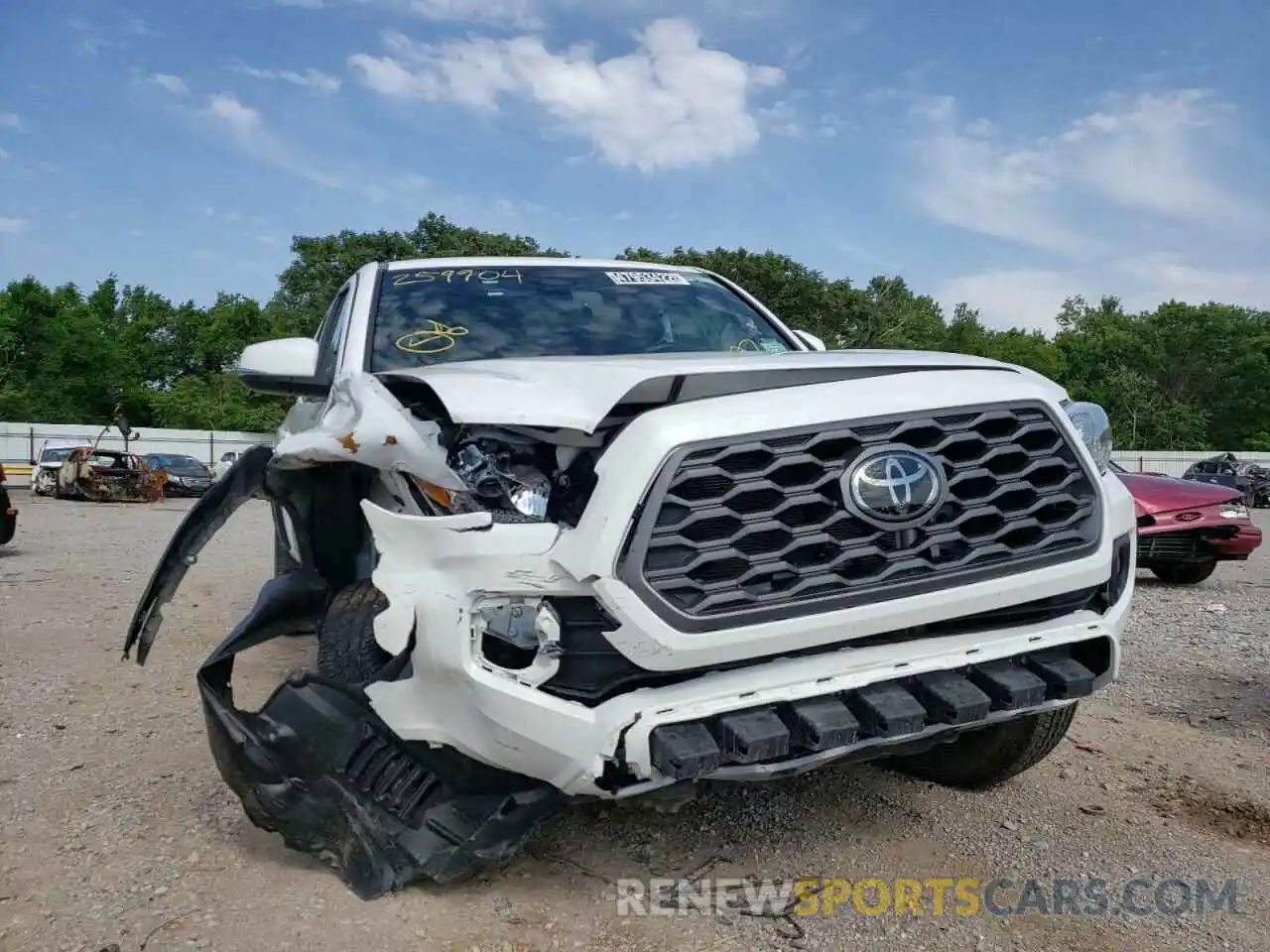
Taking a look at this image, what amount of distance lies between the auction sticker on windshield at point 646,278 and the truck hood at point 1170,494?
531 centimetres

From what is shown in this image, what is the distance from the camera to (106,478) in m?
20.9

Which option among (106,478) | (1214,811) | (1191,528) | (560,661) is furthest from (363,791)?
(106,478)

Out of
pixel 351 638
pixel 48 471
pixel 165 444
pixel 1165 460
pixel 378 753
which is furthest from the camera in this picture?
pixel 1165 460

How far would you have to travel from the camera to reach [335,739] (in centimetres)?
247

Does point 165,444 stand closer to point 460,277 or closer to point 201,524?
point 460,277

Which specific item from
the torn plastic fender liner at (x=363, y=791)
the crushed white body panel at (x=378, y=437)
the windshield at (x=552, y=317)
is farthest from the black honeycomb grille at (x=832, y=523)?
the windshield at (x=552, y=317)

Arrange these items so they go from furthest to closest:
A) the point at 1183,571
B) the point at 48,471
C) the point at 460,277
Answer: the point at 48,471 → the point at 1183,571 → the point at 460,277

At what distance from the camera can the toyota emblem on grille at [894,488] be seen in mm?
2271

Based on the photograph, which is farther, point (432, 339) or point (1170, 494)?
point (1170, 494)

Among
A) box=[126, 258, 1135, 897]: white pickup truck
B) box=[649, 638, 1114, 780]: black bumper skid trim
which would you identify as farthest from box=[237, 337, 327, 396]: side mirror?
box=[649, 638, 1114, 780]: black bumper skid trim

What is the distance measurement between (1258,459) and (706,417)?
40.6 m

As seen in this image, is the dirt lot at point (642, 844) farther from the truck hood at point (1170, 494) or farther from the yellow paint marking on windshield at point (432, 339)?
the truck hood at point (1170, 494)

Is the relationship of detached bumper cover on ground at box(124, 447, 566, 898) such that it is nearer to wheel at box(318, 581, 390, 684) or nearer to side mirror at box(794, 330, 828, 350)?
wheel at box(318, 581, 390, 684)

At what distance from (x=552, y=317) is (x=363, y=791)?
188 centimetres
